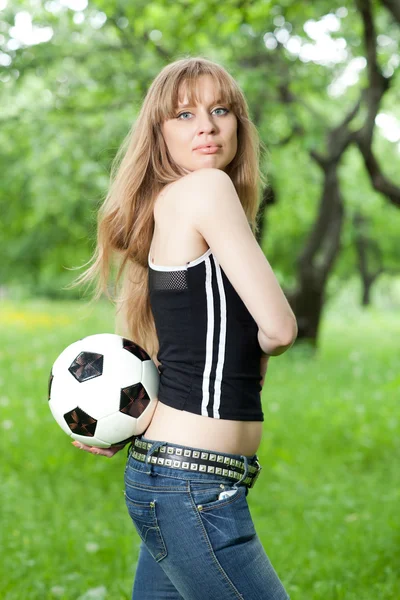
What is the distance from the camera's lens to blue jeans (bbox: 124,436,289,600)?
203 centimetres

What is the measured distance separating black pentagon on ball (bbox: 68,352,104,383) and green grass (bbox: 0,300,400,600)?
578 mm

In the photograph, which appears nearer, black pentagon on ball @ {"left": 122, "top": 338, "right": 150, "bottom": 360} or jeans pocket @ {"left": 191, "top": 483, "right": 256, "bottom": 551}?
jeans pocket @ {"left": 191, "top": 483, "right": 256, "bottom": 551}

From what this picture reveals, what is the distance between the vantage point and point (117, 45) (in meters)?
10.4

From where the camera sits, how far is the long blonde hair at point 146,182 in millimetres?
2416

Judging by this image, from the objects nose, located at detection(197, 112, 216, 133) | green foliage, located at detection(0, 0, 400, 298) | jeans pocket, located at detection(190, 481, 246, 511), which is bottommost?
jeans pocket, located at detection(190, 481, 246, 511)

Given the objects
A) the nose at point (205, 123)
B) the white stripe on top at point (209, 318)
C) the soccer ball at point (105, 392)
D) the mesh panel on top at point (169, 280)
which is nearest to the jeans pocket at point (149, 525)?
the soccer ball at point (105, 392)

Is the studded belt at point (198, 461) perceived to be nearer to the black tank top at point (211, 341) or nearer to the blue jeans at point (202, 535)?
the blue jeans at point (202, 535)

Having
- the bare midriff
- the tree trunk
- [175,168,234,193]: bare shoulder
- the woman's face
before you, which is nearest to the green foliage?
the tree trunk

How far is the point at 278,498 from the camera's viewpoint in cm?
579

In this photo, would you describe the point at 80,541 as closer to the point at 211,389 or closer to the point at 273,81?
the point at 211,389

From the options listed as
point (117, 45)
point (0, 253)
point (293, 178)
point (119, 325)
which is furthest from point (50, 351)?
point (0, 253)

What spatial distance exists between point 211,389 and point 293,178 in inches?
625

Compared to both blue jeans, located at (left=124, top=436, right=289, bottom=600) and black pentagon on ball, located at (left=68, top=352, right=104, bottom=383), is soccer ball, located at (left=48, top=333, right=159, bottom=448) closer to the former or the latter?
black pentagon on ball, located at (left=68, top=352, right=104, bottom=383)

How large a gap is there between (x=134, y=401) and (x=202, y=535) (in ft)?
1.48
